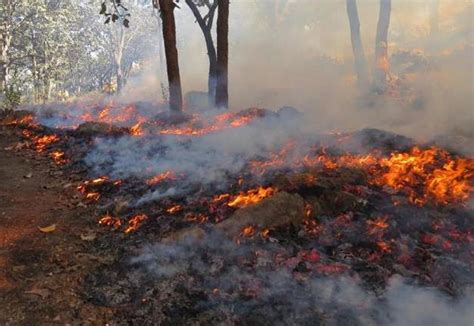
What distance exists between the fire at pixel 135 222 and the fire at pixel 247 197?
1116 mm

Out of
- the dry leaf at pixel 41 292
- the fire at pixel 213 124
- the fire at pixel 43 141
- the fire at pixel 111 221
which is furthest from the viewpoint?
the fire at pixel 43 141

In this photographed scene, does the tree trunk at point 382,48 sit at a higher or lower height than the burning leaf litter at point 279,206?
higher

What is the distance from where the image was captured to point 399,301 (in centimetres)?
427

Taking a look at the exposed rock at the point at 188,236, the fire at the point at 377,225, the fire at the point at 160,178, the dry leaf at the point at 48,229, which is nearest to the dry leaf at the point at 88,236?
the dry leaf at the point at 48,229

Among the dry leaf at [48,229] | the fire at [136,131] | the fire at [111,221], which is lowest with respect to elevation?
the fire at [111,221]

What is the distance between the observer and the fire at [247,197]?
21.0 ft

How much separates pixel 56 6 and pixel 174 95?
25060 millimetres

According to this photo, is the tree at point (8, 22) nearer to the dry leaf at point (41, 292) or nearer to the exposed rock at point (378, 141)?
the exposed rock at point (378, 141)

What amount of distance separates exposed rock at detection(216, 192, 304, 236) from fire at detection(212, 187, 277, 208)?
1.38ft

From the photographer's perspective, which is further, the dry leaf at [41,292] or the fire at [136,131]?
the fire at [136,131]

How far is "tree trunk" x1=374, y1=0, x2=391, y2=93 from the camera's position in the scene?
16.4 meters

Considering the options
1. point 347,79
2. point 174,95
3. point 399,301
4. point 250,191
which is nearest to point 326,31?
point 347,79

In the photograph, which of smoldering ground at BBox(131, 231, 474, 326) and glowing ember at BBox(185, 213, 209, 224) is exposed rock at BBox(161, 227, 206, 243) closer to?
smoldering ground at BBox(131, 231, 474, 326)

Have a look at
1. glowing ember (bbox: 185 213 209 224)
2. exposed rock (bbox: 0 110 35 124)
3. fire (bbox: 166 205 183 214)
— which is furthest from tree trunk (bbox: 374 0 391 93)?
exposed rock (bbox: 0 110 35 124)
